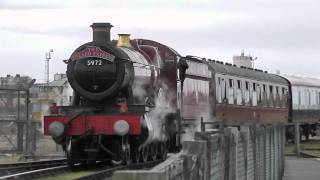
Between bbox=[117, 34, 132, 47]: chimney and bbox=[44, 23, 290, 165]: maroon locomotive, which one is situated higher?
bbox=[117, 34, 132, 47]: chimney

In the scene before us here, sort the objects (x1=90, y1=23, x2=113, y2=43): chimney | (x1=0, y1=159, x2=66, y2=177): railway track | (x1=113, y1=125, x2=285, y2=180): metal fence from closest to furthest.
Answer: (x1=113, y1=125, x2=285, y2=180): metal fence
(x1=0, y1=159, x2=66, y2=177): railway track
(x1=90, y1=23, x2=113, y2=43): chimney

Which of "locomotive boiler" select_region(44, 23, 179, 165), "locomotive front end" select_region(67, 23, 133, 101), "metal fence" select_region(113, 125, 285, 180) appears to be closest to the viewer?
"metal fence" select_region(113, 125, 285, 180)

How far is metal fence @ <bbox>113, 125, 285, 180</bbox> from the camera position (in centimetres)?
491

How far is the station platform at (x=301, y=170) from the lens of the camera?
1830 centimetres

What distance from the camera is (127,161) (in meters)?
14.4

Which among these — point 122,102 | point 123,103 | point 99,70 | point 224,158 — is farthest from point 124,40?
point 224,158

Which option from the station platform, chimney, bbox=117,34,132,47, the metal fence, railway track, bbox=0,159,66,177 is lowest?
the station platform

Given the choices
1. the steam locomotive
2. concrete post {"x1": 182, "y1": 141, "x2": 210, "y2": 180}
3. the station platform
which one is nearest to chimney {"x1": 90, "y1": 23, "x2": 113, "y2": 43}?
the steam locomotive

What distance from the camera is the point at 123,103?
46.3 ft

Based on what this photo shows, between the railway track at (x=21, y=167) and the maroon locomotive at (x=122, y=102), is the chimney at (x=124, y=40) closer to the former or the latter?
the maroon locomotive at (x=122, y=102)

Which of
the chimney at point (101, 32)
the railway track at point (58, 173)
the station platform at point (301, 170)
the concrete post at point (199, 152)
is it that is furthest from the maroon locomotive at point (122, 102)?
the concrete post at point (199, 152)

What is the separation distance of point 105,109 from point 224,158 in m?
6.97

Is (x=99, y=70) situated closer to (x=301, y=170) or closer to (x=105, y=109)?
(x=105, y=109)

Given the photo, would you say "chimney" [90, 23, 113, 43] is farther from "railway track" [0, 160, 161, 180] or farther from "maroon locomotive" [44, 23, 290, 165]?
"railway track" [0, 160, 161, 180]
